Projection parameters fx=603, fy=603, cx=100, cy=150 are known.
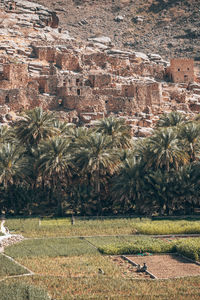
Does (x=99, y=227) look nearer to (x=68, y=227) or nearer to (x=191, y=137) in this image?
(x=68, y=227)

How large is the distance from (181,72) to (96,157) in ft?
92.0

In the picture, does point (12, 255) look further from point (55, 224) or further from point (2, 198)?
point (2, 198)

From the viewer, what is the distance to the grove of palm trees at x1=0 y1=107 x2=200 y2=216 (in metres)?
43.8

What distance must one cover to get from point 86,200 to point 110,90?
1656 cm

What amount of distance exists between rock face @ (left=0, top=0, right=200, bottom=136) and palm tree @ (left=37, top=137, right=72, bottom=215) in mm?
9762

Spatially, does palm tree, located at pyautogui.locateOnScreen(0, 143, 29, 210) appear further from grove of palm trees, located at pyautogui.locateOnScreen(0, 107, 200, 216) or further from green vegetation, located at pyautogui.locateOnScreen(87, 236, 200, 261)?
green vegetation, located at pyautogui.locateOnScreen(87, 236, 200, 261)

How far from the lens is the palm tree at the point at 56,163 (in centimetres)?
4322

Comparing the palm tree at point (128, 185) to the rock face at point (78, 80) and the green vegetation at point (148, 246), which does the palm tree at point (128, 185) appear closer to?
the green vegetation at point (148, 246)

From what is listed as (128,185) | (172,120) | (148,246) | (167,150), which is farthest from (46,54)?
(148,246)

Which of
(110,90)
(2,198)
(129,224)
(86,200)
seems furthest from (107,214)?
(110,90)

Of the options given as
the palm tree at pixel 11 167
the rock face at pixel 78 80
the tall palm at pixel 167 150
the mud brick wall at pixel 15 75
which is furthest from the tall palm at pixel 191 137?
the mud brick wall at pixel 15 75

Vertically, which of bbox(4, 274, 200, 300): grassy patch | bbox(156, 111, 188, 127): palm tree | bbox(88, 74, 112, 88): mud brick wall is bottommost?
bbox(4, 274, 200, 300): grassy patch

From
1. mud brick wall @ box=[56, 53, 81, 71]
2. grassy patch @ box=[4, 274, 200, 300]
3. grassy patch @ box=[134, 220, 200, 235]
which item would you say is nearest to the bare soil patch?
grassy patch @ box=[4, 274, 200, 300]

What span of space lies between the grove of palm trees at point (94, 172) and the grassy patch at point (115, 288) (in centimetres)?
1574
